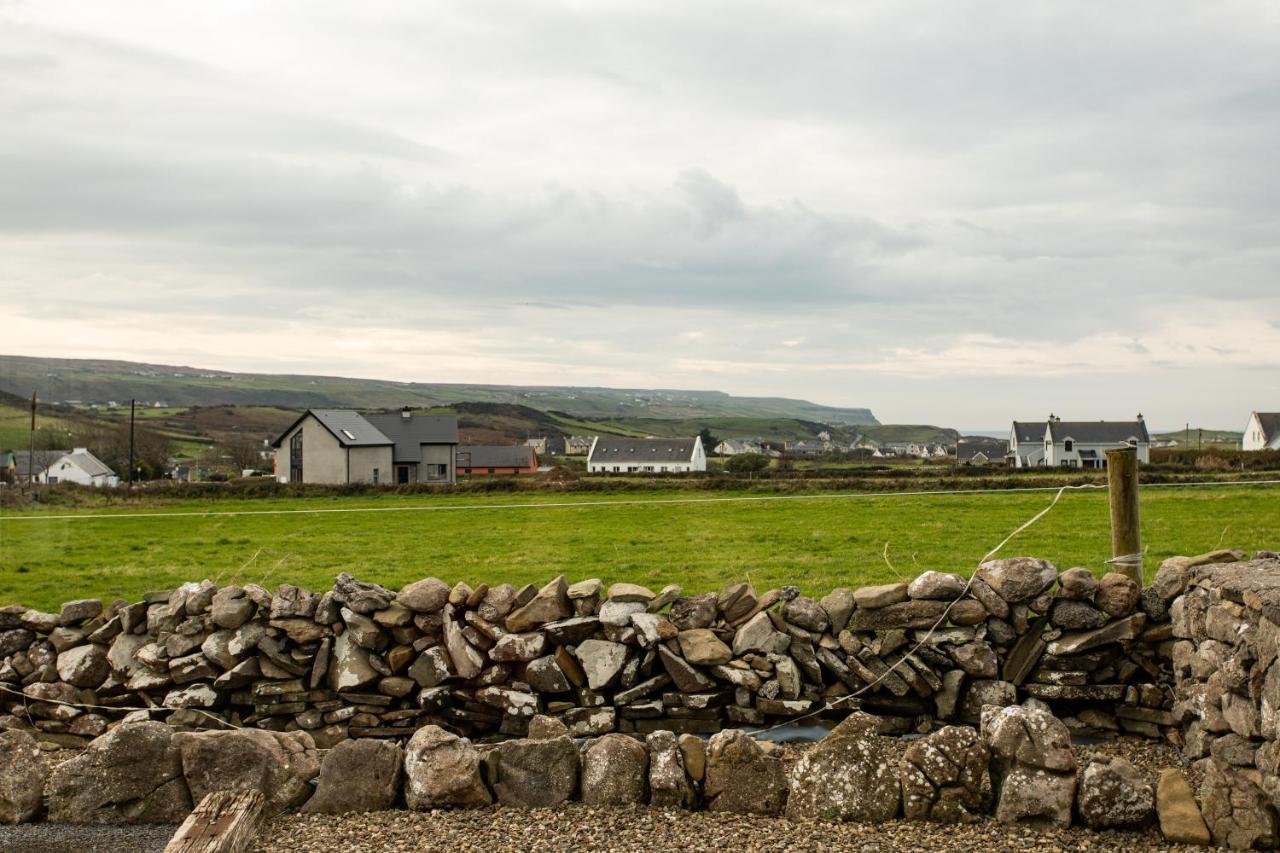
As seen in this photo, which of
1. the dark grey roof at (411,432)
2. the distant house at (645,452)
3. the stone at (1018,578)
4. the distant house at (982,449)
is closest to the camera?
the stone at (1018,578)

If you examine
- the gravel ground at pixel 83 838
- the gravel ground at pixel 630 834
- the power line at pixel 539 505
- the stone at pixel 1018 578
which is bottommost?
the gravel ground at pixel 83 838

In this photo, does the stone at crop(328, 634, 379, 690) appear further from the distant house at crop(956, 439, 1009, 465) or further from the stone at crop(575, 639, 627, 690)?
the distant house at crop(956, 439, 1009, 465)

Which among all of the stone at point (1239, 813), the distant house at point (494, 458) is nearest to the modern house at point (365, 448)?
the distant house at point (494, 458)

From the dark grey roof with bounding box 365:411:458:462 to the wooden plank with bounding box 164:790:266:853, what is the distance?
30.4 meters

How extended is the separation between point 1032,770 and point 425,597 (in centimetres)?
510

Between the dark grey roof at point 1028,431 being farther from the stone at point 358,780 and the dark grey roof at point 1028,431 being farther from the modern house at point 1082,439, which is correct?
the stone at point 358,780

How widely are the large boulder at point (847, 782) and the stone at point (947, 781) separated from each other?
0.11m

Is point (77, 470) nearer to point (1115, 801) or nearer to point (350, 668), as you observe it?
point (350, 668)

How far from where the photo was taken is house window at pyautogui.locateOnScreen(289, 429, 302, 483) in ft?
106

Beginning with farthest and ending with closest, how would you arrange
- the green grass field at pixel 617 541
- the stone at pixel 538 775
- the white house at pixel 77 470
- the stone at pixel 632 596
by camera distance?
1. the white house at pixel 77 470
2. the green grass field at pixel 617 541
3. the stone at pixel 632 596
4. the stone at pixel 538 775

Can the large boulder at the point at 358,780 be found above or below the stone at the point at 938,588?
A: below

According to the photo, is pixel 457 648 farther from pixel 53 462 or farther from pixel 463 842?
pixel 53 462

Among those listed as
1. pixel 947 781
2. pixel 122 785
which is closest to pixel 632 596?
pixel 947 781

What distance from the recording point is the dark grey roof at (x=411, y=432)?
35.4 metres
